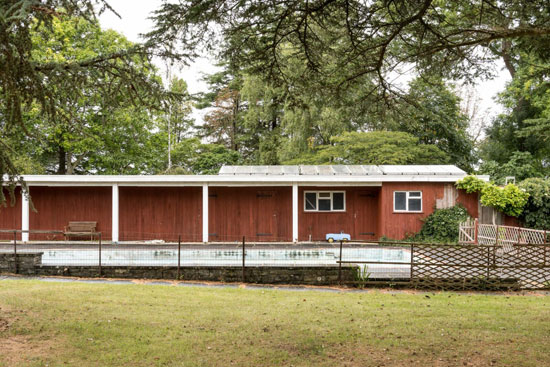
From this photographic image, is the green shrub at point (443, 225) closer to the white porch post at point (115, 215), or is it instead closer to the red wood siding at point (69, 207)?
the white porch post at point (115, 215)

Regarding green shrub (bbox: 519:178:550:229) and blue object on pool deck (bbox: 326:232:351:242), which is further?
blue object on pool deck (bbox: 326:232:351:242)

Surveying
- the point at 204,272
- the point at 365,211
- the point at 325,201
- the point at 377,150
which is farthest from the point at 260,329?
the point at 377,150

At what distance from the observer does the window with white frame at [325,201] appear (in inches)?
795

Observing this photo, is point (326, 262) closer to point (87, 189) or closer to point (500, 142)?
point (87, 189)

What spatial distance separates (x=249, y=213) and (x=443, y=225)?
24.7 feet

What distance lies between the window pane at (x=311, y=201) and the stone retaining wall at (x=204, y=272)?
8665 millimetres

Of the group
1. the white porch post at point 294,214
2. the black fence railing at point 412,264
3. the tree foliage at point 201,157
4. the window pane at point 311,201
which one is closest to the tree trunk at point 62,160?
the tree foliage at point 201,157

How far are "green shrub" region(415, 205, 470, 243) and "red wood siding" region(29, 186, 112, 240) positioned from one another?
1238 centimetres

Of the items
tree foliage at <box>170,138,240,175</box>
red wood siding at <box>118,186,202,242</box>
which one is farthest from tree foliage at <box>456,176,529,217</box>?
tree foliage at <box>170,138,240,175</box>

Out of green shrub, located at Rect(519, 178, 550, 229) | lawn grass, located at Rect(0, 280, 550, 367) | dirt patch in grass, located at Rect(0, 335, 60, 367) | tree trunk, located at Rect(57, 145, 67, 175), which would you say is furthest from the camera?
tree trunk, located at Rect(57, 145, 67, 175)

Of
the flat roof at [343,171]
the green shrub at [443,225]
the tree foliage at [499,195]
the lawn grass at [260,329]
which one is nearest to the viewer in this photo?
the lawn grass at [260,329]

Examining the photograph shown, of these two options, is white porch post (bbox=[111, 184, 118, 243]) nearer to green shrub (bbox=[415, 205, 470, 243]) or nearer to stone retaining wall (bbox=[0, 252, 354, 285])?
stone retaining wall (bbox=[0, 252, 354, 285])

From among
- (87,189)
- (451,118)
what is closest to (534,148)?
(451,118)

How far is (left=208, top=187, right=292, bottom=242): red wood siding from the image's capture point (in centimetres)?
A: 2000
